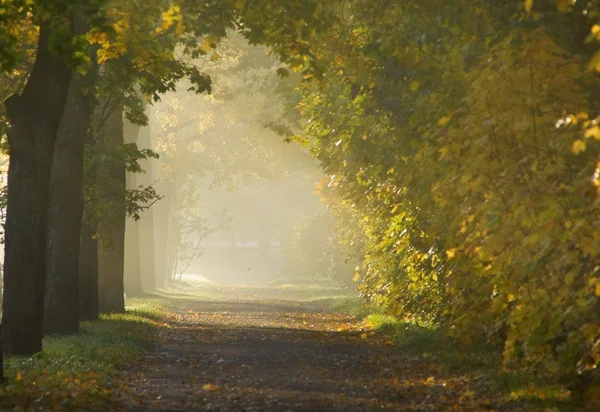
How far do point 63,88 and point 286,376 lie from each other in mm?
4961

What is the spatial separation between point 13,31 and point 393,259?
14.3 meters

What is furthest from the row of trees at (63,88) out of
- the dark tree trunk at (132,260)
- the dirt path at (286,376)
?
the dark tree trunk at (132,260)

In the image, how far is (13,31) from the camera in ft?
39.2

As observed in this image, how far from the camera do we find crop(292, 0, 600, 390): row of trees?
10258 mm

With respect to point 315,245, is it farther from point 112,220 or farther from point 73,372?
point 73,372

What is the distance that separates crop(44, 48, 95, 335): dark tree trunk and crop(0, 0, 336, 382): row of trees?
0.02 metres

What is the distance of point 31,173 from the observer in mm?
14266

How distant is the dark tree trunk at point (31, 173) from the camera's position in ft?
46.4

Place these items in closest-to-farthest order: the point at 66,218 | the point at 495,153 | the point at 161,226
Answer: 1. the point at 495,153
2. the point at 66,218
3. the point at 161,226

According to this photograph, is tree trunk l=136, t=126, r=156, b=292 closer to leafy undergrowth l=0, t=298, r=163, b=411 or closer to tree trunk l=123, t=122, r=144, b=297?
tree trunk l=123, t=122, r=144, b=297

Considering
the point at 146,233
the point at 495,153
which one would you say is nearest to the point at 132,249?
the point at 146,233

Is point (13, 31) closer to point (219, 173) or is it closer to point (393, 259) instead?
point (393, 259)

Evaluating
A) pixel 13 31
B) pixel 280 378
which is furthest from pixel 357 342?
pixel 13 31

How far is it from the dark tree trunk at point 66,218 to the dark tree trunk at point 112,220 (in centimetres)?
309
